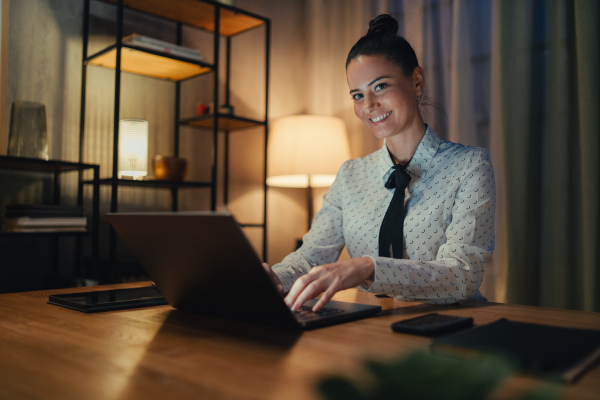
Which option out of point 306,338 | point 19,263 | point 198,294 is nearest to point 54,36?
point 19,263

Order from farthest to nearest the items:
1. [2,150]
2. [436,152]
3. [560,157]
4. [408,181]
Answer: [560,157], [2,150], [436,152], [408,181]

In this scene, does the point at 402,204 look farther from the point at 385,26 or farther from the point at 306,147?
the point at 306,147

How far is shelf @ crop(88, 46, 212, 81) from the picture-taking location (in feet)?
7.20

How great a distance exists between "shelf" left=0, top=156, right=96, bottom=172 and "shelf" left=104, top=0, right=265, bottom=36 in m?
0.86

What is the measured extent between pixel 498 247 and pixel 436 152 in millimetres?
1182

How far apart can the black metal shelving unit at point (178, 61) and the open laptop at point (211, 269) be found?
1346 mm

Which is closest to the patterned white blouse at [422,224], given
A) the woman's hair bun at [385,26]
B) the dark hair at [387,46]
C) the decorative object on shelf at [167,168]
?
the dark hair at [387,46]

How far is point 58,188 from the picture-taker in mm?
2205

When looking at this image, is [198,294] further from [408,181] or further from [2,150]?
[2,150]

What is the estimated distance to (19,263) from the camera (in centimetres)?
209

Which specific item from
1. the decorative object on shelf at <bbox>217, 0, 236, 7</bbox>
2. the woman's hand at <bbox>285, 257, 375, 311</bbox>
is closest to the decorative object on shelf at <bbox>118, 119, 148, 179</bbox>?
the decorative object on shelf at <bbox>217, 0, 236, 7</bbox>

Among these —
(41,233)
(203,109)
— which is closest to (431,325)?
(41,233)

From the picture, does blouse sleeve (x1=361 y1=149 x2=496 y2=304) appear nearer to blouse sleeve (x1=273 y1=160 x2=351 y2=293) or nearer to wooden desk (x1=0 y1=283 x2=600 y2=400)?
wooden desk (x1=0 y1=283 x2=600 y2=400)

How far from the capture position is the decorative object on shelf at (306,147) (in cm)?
267
